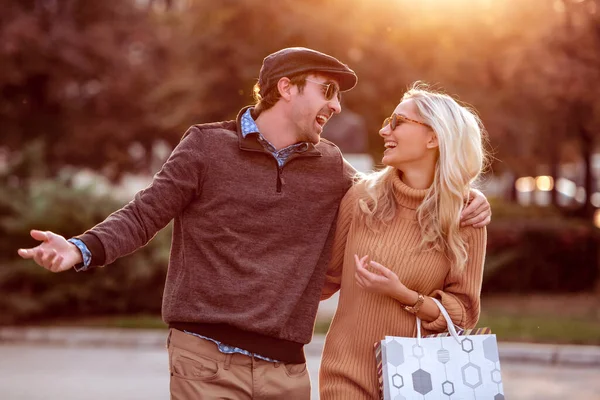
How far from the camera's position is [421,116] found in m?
3.84

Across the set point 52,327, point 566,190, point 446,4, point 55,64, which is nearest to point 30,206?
point 52,327

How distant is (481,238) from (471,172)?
26 centimetres

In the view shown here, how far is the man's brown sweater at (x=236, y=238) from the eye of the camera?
3.56m

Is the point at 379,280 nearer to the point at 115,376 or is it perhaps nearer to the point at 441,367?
the point at 441,367

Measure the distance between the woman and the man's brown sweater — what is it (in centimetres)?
15

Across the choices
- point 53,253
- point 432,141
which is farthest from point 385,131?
point 53,253

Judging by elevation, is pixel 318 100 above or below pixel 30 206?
below

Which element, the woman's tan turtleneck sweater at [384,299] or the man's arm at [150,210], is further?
the woman's tan turtleneck sweater at [384,299]

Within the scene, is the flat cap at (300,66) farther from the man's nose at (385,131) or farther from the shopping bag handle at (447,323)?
the shopping bag handle at (447,323)

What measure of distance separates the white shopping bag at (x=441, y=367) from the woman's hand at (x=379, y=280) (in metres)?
0.17

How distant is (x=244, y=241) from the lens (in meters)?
3.60

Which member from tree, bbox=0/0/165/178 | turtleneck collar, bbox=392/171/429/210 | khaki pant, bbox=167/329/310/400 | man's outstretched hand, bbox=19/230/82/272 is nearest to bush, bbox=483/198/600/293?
turtleneck collar, bbox=392/171/429/210

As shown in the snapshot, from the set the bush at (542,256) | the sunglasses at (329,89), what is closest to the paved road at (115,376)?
the bush at (542,256)

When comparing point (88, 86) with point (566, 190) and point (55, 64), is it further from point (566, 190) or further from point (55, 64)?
point (566, 190)
